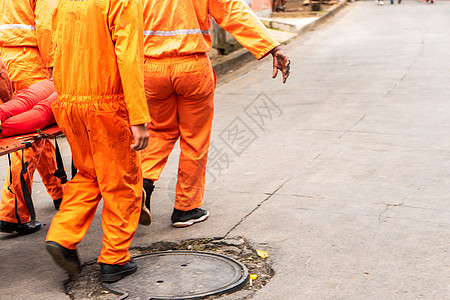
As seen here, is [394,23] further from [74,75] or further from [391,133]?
[74,75]

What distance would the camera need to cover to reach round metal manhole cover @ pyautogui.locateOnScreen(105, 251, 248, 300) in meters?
3.74

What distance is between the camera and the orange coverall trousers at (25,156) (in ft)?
15.8

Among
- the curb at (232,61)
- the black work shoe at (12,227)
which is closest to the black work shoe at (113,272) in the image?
the black work shoe at (12,227)

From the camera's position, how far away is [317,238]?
447 cm

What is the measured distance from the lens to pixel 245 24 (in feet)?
15.2

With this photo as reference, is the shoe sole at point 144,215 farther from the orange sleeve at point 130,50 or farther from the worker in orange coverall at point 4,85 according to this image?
the worker in orange coverall at point 4,85

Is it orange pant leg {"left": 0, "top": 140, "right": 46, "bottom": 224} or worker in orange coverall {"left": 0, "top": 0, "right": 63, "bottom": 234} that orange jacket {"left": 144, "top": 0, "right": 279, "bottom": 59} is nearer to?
worker in orange coverall {"left": 0, "top": 0, "right": 63, "bottom": 234}

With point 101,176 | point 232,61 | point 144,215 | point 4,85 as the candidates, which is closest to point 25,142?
point 101,176

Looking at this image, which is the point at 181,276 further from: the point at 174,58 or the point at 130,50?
the point at 174,58

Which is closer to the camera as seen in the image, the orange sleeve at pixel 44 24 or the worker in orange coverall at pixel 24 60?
the worker in orange coverall at pixel 24 60

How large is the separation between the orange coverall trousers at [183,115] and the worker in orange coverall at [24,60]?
0.85 m

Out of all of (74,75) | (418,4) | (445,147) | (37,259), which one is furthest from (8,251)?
(418,4)

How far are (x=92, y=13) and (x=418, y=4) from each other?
2478 cm

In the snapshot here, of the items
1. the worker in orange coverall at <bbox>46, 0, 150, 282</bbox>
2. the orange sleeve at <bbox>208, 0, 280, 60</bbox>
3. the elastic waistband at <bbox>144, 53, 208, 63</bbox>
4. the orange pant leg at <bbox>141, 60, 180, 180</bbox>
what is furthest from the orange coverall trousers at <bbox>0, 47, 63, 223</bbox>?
the orange sleeve at <bbox>208, 0, 280, 60</bbox>
